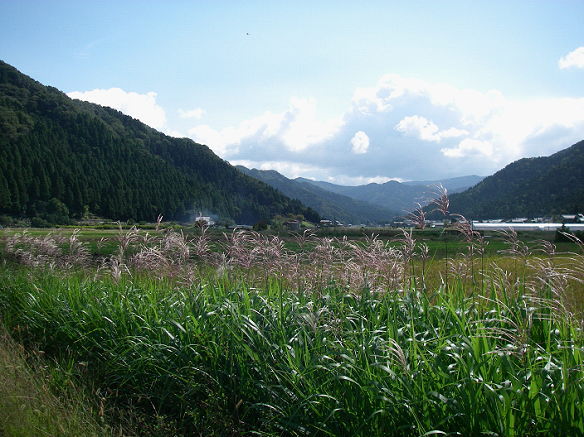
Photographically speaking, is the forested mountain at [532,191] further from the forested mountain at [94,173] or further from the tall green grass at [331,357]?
the tall green grass at [331,357]

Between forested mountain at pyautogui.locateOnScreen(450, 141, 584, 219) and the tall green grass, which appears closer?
the tall green grass

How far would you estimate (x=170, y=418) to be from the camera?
4.25 meters

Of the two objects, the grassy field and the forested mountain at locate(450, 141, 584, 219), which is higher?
the forested mountain at locate(450, 141, 584, 219)

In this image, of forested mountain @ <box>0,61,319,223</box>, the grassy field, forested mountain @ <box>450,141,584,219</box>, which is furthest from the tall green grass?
forested mountain @ <box>0,61,319,223</box>

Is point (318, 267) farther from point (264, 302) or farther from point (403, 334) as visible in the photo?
point (403, 334)

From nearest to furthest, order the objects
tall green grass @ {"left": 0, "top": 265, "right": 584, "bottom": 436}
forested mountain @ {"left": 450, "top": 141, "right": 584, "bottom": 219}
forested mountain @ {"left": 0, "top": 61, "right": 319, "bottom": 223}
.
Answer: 1. tall green grass @ {"left": 0, "top": 265, "right": 584, "bottom": 436}
2. forested mountain @ {"left": 450, "top": 141, "right": 584, "bottom": 219}
3. forested mountain @ {"left": 0, "top": 61, "right": 319, "bottom": 223}

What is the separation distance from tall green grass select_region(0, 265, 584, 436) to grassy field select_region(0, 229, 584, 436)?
17 millimetres

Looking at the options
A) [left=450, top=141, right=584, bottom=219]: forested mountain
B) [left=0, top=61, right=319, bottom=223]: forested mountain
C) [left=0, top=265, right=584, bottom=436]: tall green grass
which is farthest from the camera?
[left=0, top=61, right=319, bottom=223]: forested mountain

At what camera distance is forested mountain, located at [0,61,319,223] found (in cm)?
8481

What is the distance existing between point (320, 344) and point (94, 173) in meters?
107

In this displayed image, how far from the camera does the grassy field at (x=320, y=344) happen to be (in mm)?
2965

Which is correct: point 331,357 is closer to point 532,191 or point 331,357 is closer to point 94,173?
point 532,191

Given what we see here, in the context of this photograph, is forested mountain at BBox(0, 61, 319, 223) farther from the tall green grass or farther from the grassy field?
the tall green grass

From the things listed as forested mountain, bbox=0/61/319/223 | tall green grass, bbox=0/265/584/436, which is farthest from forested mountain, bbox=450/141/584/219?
tall green grass, bbox=0/265/584/436
